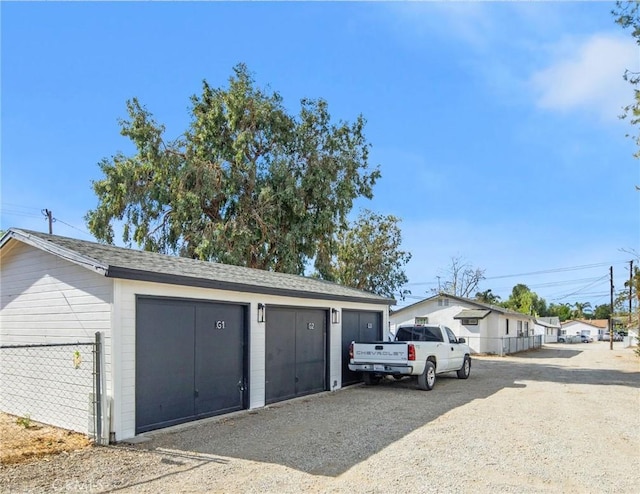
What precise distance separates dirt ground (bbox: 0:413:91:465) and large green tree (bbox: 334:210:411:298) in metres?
26.3

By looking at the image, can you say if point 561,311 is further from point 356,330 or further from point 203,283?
point 203,283

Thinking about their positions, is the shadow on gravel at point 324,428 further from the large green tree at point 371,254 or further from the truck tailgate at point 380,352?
the large green tree at point 371,254

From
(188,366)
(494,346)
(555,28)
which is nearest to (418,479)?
(188,366)

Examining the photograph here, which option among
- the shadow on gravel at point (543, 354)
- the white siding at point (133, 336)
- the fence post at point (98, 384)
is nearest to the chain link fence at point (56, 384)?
the fence post at point (98, 384)

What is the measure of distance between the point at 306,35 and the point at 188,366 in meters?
8.33

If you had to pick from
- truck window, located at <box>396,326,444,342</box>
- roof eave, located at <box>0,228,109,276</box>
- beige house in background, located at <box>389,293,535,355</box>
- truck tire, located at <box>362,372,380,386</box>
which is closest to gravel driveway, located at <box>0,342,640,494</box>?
roof eave, located at <box>0,228,109,276</box>

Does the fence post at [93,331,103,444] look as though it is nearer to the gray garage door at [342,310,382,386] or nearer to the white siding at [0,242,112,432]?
the white siding at [0,242,112,432]

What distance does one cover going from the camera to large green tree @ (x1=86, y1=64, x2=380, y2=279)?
21.1 m

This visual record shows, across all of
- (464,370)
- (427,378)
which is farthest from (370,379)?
(464,370)

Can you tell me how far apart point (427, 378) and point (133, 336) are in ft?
26.2

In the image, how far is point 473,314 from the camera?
2964 centimetres

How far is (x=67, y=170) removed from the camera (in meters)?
19.5

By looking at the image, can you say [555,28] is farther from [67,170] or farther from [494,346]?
[494,346]

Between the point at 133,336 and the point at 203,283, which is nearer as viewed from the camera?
the point at 133,336
